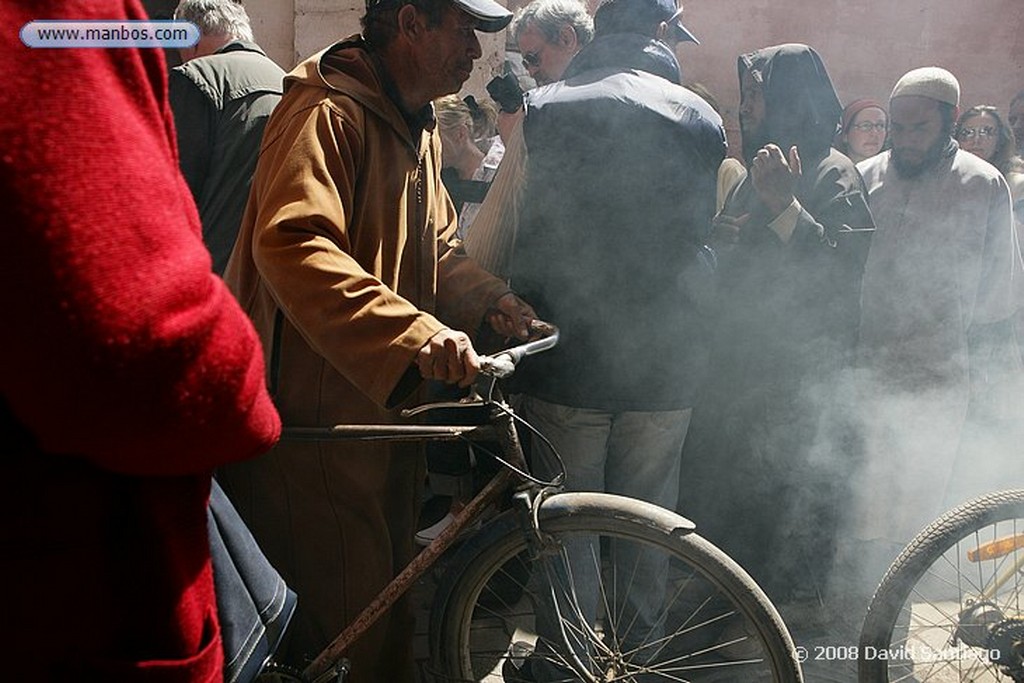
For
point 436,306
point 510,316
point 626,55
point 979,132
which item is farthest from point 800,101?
point 979,132

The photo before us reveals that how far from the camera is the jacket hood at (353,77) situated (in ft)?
9.18

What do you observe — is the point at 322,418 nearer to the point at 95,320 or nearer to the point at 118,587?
the point at 118,587

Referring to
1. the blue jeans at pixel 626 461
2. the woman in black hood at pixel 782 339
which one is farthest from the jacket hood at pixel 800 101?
the blue jeans at pixel 626 461

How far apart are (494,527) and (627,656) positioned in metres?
0.56

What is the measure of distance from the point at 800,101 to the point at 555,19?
1.44m

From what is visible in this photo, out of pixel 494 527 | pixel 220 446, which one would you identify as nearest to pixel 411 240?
pixel 494 527

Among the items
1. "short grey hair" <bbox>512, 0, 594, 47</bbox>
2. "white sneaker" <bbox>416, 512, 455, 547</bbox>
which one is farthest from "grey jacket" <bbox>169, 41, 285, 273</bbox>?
"short grey hair" <bbox>512, 0, 594, 47</bbox>

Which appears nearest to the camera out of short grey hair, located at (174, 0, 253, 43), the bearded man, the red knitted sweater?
the red knitted sweater

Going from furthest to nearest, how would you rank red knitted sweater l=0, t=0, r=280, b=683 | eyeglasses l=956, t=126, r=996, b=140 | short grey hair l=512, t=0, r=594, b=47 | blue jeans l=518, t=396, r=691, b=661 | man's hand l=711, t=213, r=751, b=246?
eyeglasses l=956, t=126, r=996, b=140, short grey hair l=512, t=0, r=594, b=47, man's hand l=711, t=213, r=751, b=246, blue jeans l=518, t=396, r=691, b=661, red knitted sweater l=0, t=0, r=280, b=683

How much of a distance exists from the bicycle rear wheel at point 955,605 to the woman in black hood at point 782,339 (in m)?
0.94

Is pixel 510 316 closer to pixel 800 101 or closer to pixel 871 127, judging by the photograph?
pixel 800 101

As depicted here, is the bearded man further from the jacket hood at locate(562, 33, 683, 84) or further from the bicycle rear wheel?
the jacket hood at locate(562, 33, 683, 84)

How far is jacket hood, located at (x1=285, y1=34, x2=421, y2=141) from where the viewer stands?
2.80 metres

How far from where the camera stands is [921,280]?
4625 millimetres
